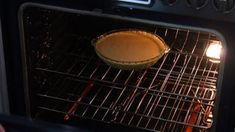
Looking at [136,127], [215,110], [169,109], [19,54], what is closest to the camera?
[215,110]

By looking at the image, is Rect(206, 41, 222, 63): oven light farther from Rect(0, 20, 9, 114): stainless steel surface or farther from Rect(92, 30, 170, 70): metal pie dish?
Rect(0, 20, 9, 114): stainless steel surface

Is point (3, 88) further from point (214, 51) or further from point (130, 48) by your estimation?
point (214, 51)

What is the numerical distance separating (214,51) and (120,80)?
313 millimetres

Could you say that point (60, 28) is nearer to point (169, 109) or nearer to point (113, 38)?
point (113, 38)

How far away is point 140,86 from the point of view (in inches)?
63.5

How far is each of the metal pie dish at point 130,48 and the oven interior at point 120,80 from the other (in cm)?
5

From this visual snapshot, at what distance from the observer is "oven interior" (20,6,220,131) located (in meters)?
1.52

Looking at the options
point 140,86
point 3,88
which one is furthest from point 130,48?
point 3,88

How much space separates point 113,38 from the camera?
Result: 1.54m

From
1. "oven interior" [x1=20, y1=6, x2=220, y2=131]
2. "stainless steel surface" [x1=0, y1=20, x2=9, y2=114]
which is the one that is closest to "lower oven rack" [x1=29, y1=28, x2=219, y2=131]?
"oven interior" [x1=20, y1=6, x2=220, y2=131]

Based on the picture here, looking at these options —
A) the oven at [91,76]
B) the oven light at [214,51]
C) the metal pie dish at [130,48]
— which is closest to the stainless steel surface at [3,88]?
the oven at [91,76]

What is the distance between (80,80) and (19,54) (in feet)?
1.02

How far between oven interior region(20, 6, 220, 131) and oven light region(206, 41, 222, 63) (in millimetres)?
16

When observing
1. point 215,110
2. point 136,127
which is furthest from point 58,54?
point 215,110
